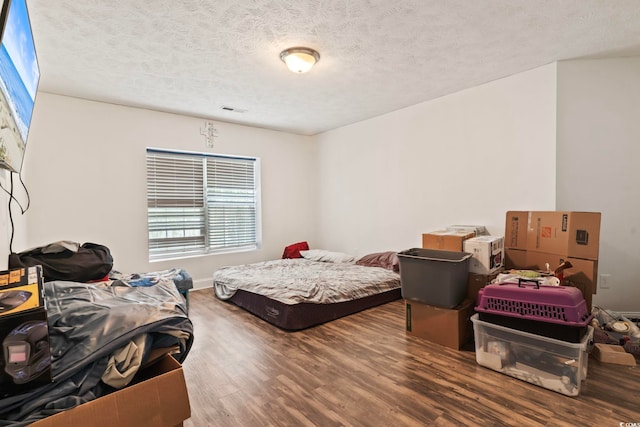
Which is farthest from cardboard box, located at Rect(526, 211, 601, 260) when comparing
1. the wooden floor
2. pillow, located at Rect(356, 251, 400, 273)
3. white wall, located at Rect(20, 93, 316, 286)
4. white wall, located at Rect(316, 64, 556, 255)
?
white wall, located at Rect(20, 93, 316, 286)

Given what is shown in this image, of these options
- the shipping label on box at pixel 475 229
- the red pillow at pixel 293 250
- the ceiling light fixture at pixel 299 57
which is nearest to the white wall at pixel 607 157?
the shipping label on box at pixel 475 229

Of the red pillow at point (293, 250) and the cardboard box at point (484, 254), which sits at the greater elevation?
the cardboard box at point (484, 254)

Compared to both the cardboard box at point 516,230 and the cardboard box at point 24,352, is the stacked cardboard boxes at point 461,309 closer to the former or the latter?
the cardboard box at point 516,230

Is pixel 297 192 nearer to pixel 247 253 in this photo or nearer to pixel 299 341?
pixel 247 253

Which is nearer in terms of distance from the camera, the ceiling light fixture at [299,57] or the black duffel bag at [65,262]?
the black duffel bag at [65,262]

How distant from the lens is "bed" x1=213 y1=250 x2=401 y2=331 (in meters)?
2.90

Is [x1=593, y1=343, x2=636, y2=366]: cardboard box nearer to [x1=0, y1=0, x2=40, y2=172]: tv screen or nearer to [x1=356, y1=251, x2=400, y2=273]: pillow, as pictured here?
[x1=356, y1=251, x2=400, y2=273]: pillow

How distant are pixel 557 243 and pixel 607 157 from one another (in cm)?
118

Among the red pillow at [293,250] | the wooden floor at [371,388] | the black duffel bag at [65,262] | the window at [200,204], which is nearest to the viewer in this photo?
the wooden floor at [371,388]

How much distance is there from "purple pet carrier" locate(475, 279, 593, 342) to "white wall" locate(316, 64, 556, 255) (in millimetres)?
1467

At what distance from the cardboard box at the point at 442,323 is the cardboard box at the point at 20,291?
2.43 metres

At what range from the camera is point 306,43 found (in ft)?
8.10

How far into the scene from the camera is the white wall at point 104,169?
10.9 ft

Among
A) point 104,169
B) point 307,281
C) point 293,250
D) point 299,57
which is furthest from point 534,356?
point 104,169
